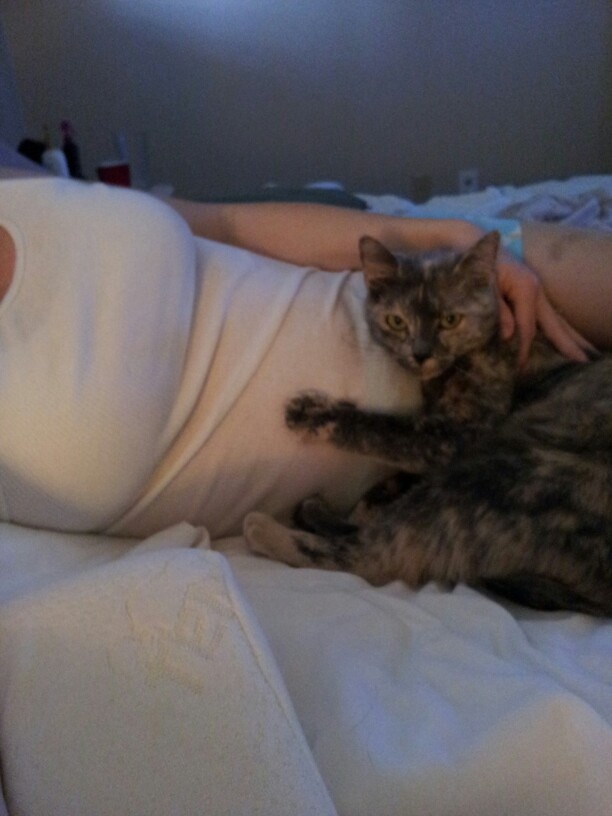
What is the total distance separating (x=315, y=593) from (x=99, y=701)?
37 centimetres

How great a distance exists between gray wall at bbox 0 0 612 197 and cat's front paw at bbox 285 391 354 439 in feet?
8.04

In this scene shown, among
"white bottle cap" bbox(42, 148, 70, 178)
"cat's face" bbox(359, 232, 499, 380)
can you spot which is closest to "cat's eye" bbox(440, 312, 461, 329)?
"cat's face" bbox(359, 232, 499, 380)

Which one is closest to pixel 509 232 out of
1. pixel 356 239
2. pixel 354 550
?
pixel 356 239

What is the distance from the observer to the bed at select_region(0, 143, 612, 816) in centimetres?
51

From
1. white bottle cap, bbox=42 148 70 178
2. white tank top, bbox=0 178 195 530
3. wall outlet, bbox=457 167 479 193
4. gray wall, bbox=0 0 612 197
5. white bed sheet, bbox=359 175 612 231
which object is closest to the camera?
white tank top, bbox=0 178 195 530

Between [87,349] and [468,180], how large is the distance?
9.19 feet

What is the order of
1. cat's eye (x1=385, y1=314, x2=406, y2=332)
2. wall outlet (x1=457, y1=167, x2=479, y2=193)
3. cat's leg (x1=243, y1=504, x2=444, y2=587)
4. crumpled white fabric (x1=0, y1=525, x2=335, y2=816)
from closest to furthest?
crumpled white fabric (x1=0, y1=525, x2=335, y2=816) → cat's leg (x1=243, y1=504, x2=444, y2=587) → cat's eye (x1=385, y1=314, x2=406, y2=332) → wall outlet (x1=457, y1=167, x2=479, y2=193)

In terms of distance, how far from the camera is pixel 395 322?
1222 mm

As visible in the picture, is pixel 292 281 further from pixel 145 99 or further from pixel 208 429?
pixel 145 99

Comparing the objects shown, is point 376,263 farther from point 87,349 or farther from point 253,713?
point 253,713

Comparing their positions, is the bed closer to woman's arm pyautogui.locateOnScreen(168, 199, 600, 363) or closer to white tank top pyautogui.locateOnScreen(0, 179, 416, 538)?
white tank top pyautogui.locateOnScreen(0, 179, 416, 538)

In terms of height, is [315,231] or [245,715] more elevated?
[315,231]

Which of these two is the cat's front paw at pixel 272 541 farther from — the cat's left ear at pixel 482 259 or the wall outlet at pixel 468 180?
the wall outlet at pixel 468 180

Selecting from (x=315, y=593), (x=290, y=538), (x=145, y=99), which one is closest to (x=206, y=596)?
(x=315, y=593)
